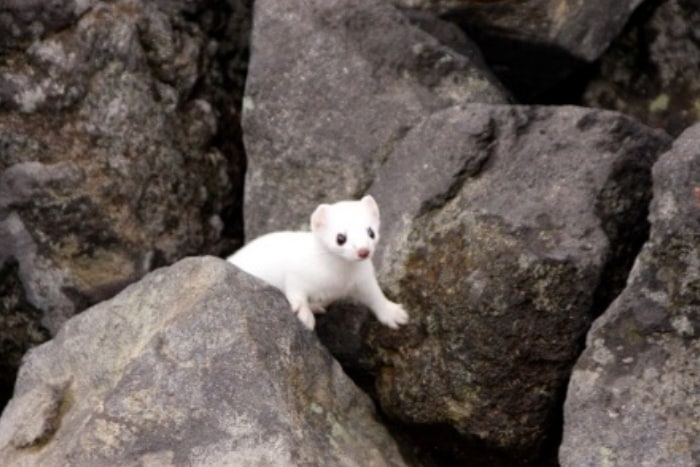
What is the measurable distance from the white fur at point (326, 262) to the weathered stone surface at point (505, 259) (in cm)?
14

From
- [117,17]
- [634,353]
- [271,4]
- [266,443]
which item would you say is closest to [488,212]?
[634,353]

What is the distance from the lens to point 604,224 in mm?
6918

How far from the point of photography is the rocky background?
647 cm

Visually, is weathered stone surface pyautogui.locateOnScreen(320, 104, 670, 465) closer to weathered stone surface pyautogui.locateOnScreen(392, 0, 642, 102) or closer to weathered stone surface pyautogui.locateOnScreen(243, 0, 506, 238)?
weathered stone surface pyautogui.locateOnScreen(243, 0, 506, 238)

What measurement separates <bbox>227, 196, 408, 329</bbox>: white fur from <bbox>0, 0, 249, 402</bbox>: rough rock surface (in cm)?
110

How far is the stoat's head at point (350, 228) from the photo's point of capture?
7105 millimetres

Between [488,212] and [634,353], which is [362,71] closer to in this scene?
[488,212]

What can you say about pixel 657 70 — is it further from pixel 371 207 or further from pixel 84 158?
pixel 84 158

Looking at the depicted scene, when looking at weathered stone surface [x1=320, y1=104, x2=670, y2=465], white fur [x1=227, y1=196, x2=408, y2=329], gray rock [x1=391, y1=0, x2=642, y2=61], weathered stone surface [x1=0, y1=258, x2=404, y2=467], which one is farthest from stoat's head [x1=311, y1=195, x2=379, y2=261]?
gray rock [x1=391, y1=0, x2=642, y2=61]

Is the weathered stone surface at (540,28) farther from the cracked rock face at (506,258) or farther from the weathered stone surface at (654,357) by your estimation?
the weathered stone surface at (654,357)

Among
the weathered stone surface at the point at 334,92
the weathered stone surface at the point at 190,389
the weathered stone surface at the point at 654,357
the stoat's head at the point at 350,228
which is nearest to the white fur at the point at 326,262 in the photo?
the stoat's head at the point at 350,228

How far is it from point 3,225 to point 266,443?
118 inches

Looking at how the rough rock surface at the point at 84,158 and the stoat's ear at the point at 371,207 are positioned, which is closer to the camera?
the stoat's ear at the point at 371,207

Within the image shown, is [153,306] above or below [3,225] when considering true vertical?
above
